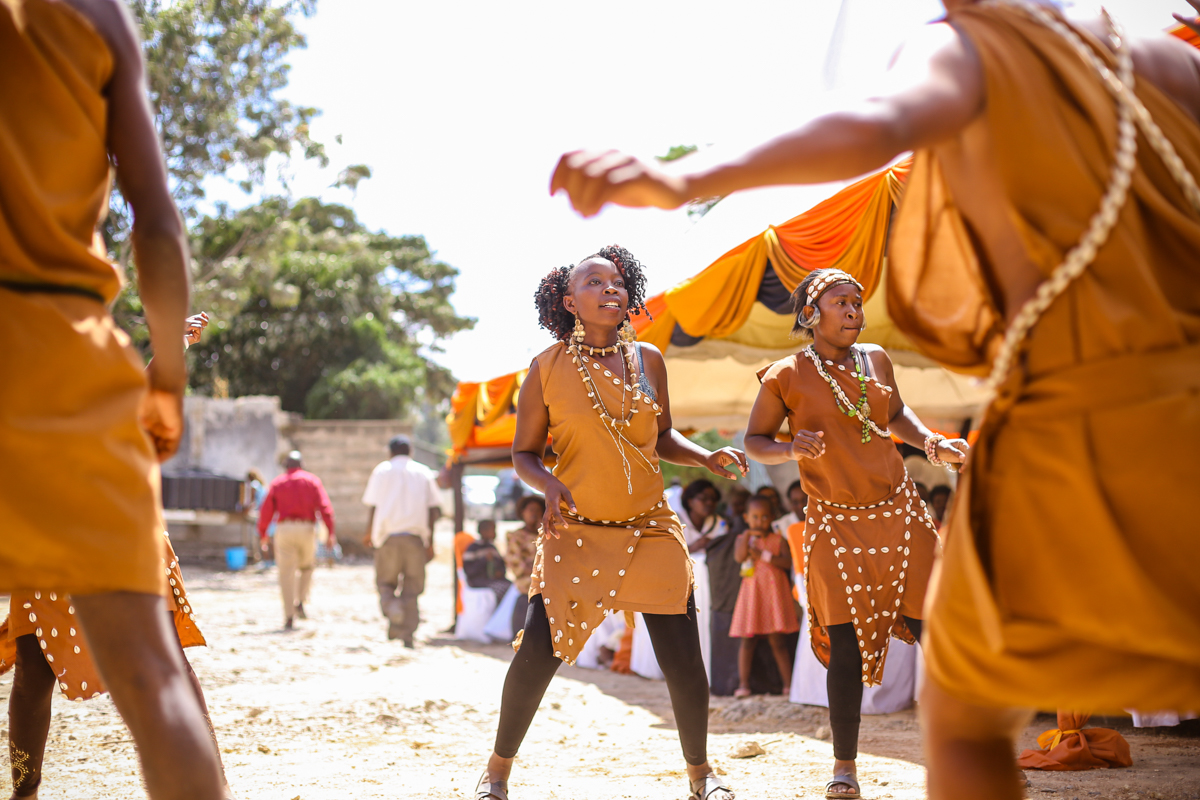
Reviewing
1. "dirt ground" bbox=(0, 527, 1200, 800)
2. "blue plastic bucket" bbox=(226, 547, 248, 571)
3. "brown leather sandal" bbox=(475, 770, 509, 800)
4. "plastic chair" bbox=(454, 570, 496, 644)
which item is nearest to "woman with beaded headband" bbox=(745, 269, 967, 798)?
"dirt ground" bbox=(0, 527, 1200, 800)

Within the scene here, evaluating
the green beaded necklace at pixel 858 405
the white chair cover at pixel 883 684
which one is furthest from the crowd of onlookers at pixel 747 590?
the green beaded necklace at pixel 858 405

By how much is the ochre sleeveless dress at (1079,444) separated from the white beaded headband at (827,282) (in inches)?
90.1

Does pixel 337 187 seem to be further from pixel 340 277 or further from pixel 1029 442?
pixel 1029 442

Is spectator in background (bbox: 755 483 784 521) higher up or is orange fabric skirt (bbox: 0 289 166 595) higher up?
orange fabric skirt (bbox: 0 289 166 595)

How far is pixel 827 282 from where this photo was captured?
13.0ft

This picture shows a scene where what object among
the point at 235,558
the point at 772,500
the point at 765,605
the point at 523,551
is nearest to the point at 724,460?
the point at 765,605

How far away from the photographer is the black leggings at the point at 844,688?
3660 millimetres

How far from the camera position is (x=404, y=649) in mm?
9992

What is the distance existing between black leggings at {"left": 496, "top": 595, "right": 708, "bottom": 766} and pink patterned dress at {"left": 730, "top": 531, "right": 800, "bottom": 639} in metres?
3.95

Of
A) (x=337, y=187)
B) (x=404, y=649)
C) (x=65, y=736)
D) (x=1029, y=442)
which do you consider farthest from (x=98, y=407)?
(x=337, y=187)

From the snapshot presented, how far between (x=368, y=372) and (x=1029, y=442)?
2974 cm

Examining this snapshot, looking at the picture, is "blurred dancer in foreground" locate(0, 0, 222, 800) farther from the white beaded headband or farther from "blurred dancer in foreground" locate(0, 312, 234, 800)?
the white beaded headband

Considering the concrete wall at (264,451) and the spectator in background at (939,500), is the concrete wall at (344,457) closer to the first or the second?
the concrete wall at (264,451)

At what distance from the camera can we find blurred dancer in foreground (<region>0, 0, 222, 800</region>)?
5.35ft
